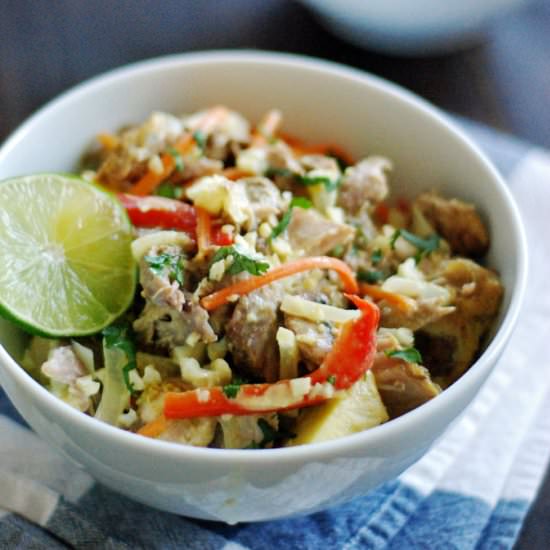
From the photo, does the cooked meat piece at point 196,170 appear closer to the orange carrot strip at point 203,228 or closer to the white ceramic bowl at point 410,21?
the orange carrot strip at point 203,228

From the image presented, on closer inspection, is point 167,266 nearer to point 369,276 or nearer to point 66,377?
point 66,377

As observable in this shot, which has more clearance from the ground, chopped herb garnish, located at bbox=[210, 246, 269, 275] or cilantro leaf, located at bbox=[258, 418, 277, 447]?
chopped herb garnish, located at bbox=[210, 246, 269, 275]

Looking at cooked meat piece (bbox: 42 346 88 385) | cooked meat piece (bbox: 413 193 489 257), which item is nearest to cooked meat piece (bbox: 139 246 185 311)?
cooked meat piece (bbox: 42 346 88 385)

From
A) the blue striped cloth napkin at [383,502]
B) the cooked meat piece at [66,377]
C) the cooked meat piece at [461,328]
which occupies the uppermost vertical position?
the cooked meat piece at [461,328]

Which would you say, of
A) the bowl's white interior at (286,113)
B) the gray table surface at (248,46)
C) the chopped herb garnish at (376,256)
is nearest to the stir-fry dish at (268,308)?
the chopped herb garnish at (376,256)

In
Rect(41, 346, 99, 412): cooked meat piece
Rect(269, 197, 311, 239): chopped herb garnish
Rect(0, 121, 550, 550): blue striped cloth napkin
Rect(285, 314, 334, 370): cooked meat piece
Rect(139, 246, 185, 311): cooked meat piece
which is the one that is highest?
Rect(269, 197, 311, 239): chopped herb garnish

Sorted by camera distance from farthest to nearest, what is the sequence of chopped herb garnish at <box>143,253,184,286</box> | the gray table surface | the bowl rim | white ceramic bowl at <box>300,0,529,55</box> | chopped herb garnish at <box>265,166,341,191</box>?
the gray table surface
white ceramic bowl at <box>300,0,529,55</box>
chopped herb garnish at <box>265,166,341,191</box>
chopped herb garnish at <box>143,253,184,286</box>
the bowl rim

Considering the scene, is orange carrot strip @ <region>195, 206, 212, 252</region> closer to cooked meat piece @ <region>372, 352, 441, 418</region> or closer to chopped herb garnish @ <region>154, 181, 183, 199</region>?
chopped herb garnish @ <region>154, 181, 183, 199</region>
